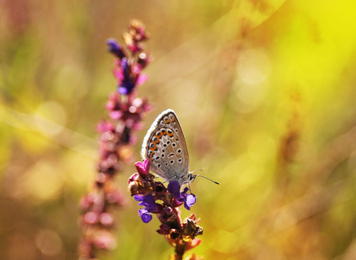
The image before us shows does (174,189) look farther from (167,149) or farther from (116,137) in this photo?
Answer: (116,137)

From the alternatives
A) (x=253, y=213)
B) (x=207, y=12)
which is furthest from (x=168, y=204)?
(x=207, y=12)

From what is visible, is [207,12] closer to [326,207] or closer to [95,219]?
[326,207]

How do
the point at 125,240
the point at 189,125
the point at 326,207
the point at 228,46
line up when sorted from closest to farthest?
the point at 125,240 < the point at 326,207 < the point at 228,46 < the point at 189,125

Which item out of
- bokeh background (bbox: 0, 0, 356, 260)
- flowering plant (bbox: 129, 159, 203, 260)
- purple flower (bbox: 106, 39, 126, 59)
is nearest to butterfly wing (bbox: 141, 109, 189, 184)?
flowering plant (bbox: 129, 159, 203, 260)

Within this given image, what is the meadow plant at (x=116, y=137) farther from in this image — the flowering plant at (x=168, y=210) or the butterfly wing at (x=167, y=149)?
the flowering plant at (x=168, y=210)

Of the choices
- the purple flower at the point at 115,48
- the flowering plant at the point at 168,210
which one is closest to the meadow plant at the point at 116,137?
the purple flower at the point at 115,48

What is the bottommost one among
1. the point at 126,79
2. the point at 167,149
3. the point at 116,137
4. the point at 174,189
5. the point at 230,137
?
the point at 174,189

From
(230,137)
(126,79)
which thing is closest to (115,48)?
(126,79)
